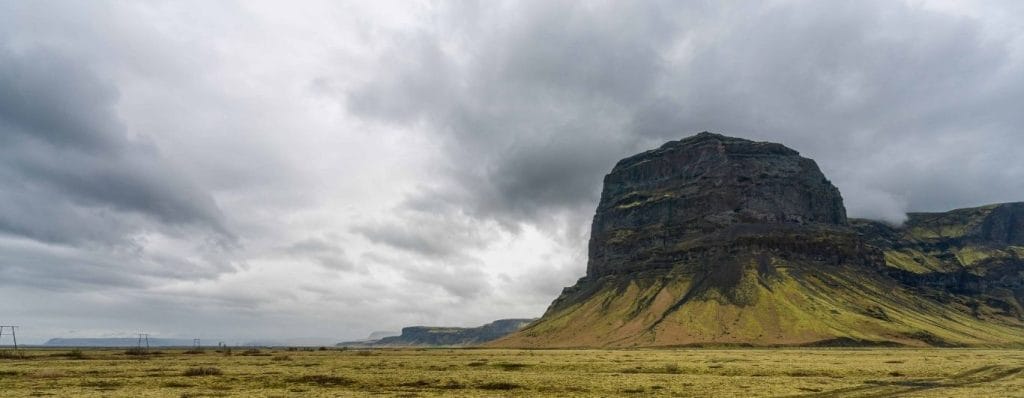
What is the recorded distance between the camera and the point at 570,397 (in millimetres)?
49531

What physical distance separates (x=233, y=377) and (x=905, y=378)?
3152 inches

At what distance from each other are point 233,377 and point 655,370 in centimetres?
5481

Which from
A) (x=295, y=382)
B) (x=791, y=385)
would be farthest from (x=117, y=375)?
(x=791, y=385)

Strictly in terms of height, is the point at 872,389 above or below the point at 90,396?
below

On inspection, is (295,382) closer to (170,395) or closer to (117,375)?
(170,395)

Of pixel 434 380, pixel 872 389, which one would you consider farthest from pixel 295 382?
pixel 872 389

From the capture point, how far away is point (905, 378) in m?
66.1

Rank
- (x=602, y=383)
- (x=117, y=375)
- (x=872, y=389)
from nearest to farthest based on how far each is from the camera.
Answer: (x=872, y=389)
(x=602, y=383)
(x=117, y=375)

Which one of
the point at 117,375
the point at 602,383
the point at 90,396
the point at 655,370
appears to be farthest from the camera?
the point at 655,370

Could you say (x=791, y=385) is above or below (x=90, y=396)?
below

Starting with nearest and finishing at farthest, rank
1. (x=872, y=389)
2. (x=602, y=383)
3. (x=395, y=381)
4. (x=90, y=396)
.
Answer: (x=90, y=396)
(x=872, y=389)
(x=602, y=383)
(x=395, y=381)

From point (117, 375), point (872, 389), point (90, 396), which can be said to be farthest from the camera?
point (117, 375)

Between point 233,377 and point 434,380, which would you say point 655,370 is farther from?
point 233,377

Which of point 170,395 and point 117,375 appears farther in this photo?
point 117,375
